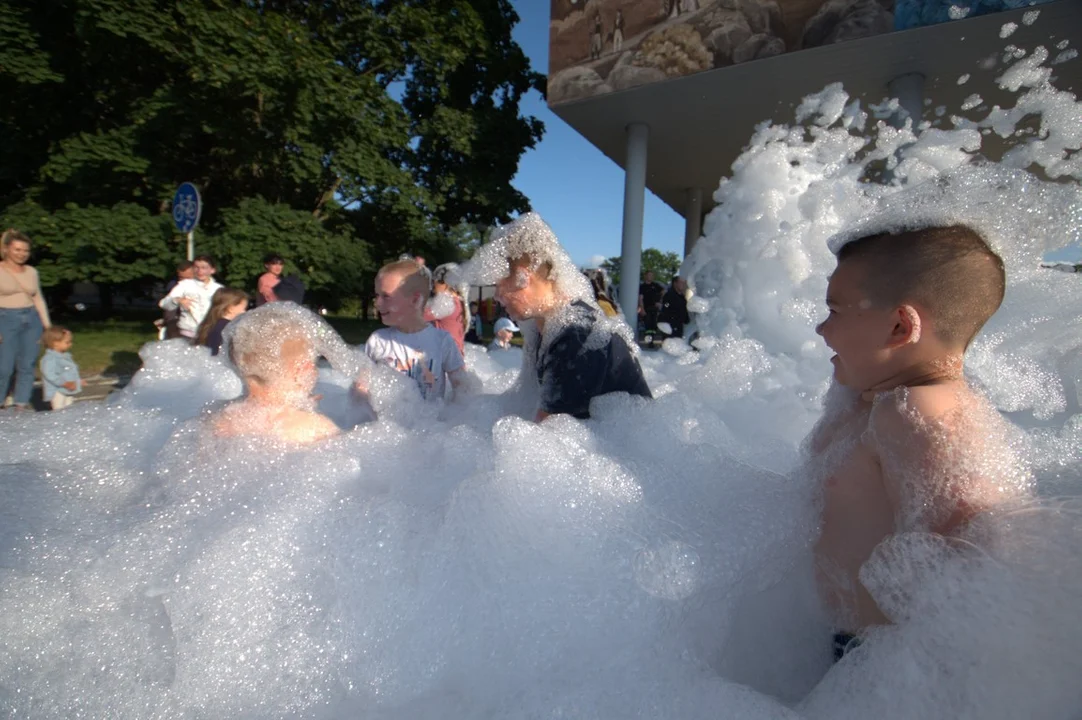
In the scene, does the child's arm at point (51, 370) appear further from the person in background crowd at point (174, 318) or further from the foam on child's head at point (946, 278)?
the foam on child's head at point (946, 278)

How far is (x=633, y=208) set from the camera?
432 inches

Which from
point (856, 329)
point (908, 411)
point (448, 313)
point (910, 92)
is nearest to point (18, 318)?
point (448, 313)

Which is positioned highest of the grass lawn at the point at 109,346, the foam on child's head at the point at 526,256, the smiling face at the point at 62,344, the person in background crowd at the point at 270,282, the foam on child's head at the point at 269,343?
the foam on child's head at the point at 526,256

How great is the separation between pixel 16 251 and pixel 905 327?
6.16m

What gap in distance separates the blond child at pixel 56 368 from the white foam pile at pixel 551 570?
10.7ft

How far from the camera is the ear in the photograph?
110 cm

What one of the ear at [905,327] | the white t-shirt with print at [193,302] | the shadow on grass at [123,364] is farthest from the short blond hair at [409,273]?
the shadow on grass at [123,364]

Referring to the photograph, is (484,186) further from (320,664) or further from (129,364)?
(320,664)

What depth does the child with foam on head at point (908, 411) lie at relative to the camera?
1037mm

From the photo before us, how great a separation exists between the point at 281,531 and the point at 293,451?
335mm

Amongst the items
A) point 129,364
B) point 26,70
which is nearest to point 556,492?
point 129,364

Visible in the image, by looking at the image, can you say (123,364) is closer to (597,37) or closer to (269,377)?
(269,377)

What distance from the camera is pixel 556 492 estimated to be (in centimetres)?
163

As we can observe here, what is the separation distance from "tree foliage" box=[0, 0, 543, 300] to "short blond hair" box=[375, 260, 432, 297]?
8225 mm
